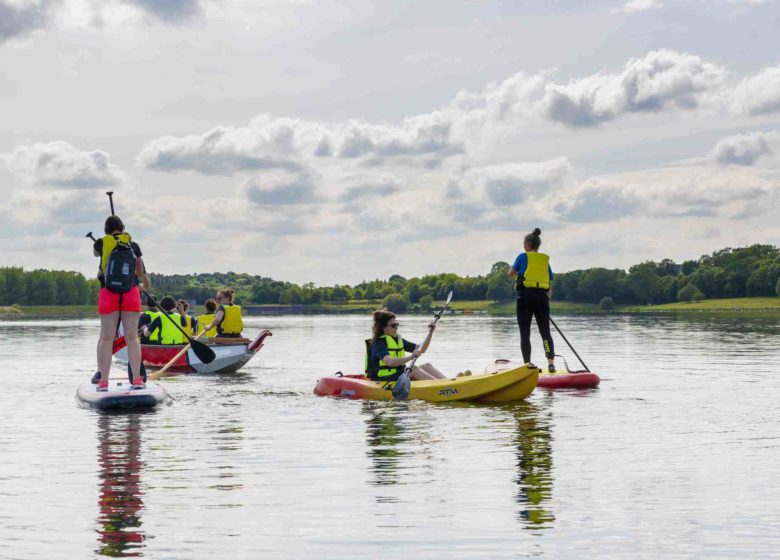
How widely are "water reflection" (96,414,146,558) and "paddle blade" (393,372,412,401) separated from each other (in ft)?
12.5

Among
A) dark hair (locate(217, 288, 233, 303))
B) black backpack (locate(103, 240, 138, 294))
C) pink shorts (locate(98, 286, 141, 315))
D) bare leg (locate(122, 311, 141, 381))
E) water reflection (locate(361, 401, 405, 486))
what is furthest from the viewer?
dark hair (locate(217, 288, 233, 303))

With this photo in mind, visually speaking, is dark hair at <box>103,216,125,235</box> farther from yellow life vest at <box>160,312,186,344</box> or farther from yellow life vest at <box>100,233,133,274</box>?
yellow life vest at <box>160,312,186,344</box>

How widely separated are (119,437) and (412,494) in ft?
16.1

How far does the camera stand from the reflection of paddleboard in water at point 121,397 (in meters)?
14.7

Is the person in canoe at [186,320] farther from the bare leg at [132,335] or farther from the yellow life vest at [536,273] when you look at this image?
the yellow life vest at [536,273]

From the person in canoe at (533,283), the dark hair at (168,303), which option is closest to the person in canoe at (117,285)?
the person in canoe at (533,283)

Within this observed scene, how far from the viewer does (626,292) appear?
177250 millimetres

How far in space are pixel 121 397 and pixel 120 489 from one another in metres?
6.36

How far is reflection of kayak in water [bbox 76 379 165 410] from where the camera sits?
A: 1471 centimetres

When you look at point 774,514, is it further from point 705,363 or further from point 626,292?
point 626,292

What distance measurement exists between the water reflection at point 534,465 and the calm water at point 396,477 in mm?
32

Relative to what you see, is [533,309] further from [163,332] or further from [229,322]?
[163,332]

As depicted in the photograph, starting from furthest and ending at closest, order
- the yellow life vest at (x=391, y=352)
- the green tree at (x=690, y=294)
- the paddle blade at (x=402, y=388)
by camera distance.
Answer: the green tree at (x=690, y=294) → the yellow life vest at (x=391, y=352) → the paddle blade at (x=402, y=388)

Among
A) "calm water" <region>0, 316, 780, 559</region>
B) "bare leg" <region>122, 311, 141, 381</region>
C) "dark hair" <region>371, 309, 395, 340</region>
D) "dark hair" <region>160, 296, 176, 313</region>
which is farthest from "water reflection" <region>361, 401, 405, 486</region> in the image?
"dark hair" <region>160, 296, 176, 313</region>
